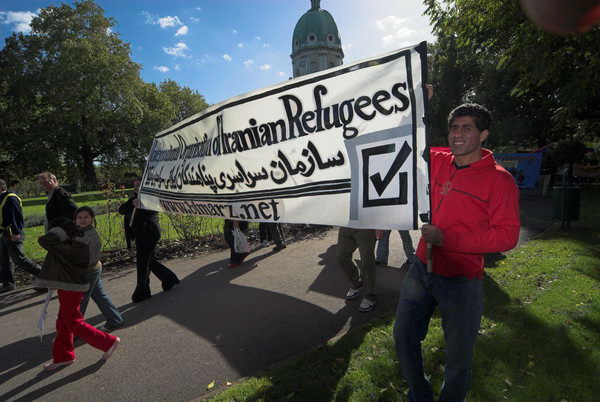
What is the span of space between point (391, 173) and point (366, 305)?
258cm

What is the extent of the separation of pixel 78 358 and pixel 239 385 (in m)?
2.01

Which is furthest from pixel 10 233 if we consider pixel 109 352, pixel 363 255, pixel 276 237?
pixel 363 255

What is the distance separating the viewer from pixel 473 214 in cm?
214

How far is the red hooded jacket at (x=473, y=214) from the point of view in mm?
1998

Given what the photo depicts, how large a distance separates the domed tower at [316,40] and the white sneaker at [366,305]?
78113mm

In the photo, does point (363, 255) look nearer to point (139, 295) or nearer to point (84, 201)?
point (139, 295)

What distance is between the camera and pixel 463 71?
32750 mm

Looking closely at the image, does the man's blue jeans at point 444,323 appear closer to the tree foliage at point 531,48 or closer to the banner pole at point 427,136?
the banner pole at point 427,136

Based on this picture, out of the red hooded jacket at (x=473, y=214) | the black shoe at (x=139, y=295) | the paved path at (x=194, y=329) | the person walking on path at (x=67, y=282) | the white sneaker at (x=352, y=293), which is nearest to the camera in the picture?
the red hooded jacket at (x=473, y=214)

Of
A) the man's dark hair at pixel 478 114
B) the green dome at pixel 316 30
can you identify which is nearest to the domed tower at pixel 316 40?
the green dome at pixel 316 30

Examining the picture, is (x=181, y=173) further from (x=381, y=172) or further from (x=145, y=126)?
(x=145, y=126)

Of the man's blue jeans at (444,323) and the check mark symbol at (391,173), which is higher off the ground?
the check mark symbol at (391,173)

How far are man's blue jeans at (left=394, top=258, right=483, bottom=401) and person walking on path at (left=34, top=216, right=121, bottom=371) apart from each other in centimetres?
→ 316

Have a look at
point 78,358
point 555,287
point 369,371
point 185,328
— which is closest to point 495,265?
point 555,287
